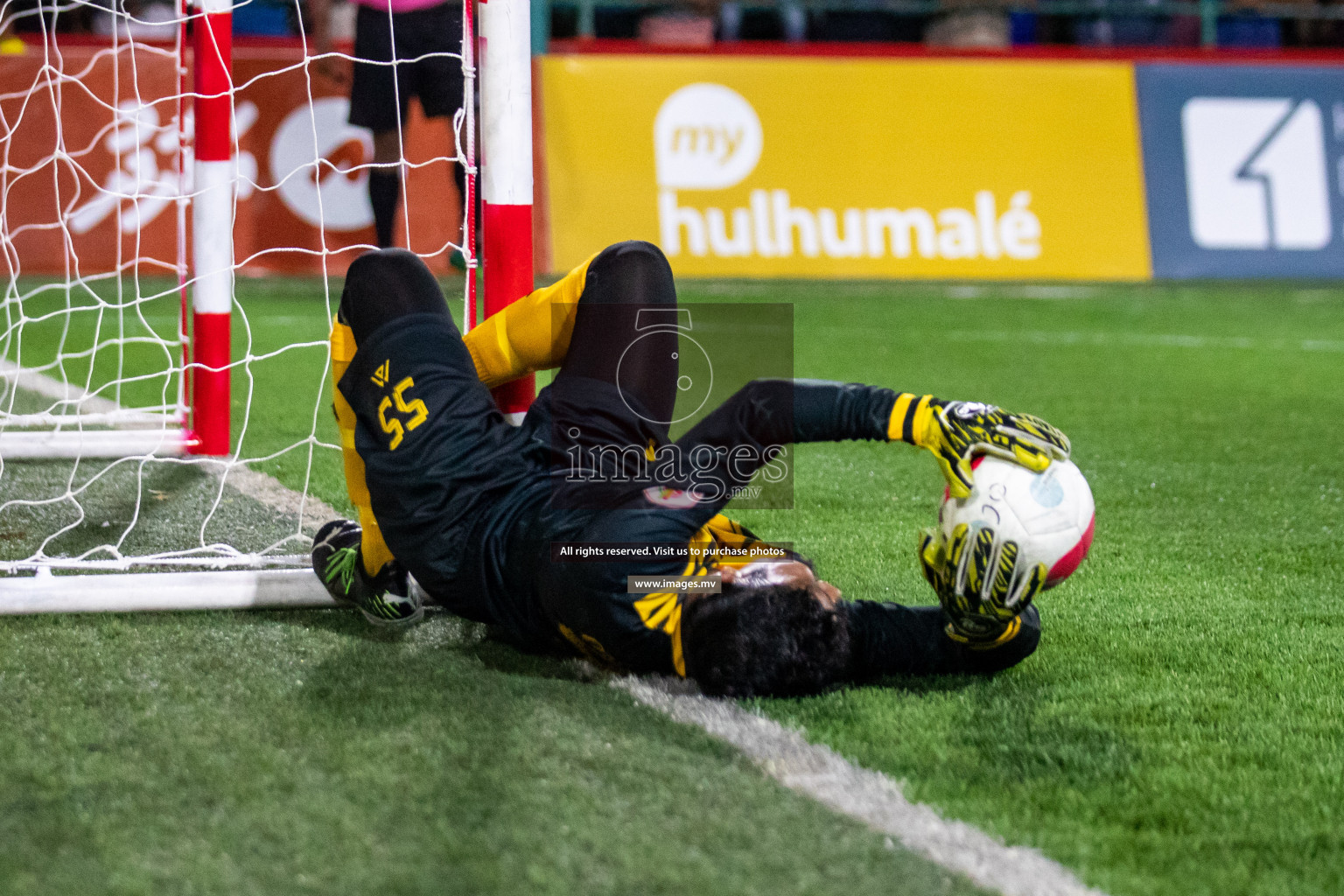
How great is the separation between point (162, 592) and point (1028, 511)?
151cm

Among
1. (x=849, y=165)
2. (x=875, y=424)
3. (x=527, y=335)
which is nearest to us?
(x=875, y=424)

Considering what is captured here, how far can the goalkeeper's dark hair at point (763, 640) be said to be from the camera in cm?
195

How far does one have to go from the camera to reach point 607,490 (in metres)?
2.18

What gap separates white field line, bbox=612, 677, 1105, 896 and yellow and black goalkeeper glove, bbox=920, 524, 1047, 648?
28 centimetres

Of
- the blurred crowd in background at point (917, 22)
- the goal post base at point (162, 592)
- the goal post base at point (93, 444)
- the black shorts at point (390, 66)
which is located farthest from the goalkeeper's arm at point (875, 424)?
the blurred crowd in background at point (917, 22)

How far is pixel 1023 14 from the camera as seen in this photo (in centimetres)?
1059

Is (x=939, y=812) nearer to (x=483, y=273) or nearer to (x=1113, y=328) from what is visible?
(x=483, y=273)

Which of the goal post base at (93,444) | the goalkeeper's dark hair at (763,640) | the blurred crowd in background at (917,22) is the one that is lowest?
the goalkeeper's dark hair at (763,640)

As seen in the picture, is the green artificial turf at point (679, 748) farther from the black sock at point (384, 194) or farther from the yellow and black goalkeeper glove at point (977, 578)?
the black sock at point (384, 194)

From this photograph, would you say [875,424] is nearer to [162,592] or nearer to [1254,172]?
[162,592]

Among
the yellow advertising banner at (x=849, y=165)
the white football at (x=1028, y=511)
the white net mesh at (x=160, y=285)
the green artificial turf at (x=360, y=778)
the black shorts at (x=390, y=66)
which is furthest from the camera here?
the yellow advertising banner at (x=849, y=165)

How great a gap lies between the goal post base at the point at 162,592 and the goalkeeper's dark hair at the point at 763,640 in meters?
0.86

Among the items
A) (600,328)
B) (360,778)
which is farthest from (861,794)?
(600,328)

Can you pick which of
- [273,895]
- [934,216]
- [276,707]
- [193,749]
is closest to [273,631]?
[276,707]
